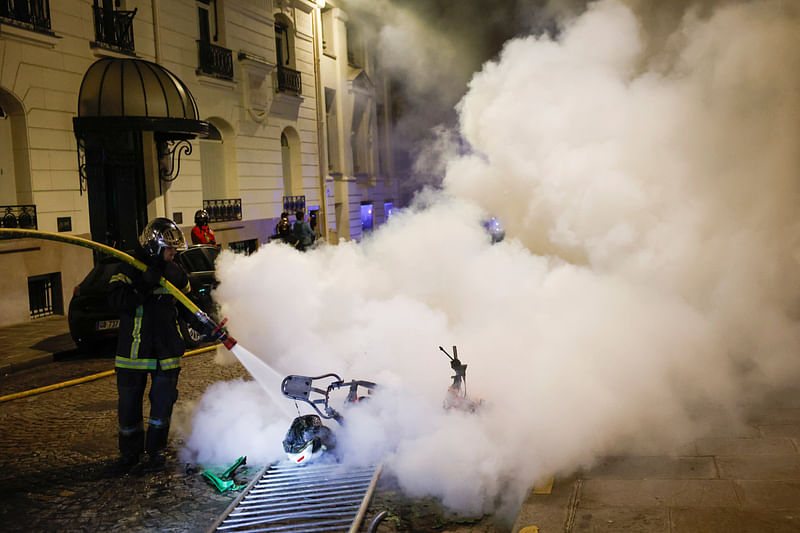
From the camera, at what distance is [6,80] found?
1220cm

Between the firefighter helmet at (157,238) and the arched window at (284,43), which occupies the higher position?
the arched window at (284,43)

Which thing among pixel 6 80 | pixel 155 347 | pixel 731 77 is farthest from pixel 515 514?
pixel 6 80

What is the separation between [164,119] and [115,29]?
2247mm

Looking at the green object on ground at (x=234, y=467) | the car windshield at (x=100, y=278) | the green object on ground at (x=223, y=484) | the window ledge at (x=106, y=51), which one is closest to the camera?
the green object on ground at (x=223, y=484)

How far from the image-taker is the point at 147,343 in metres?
5.68

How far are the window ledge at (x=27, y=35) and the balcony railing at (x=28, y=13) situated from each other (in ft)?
0.21

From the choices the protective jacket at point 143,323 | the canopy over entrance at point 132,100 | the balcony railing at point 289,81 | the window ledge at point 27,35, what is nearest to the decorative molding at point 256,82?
the balcony railing at point 289,81

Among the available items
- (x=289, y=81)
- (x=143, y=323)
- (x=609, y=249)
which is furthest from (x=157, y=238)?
(x=289, y=81)

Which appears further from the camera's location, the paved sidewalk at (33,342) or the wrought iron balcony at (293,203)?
the wrought iron balcony at (293,203)

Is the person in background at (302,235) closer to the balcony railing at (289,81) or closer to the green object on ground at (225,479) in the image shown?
the balcony railing at (289,81)

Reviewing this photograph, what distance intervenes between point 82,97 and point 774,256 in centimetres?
1229

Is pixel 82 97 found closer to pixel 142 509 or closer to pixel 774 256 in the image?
pixel 142 509

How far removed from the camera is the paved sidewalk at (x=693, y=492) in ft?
13.6

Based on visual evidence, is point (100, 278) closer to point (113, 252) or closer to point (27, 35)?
point (113, 252)
